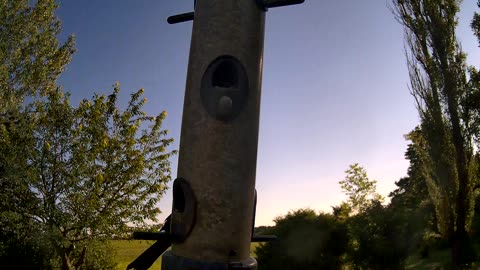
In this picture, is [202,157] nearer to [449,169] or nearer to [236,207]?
[236,207]

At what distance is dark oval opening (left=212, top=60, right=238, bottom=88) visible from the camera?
89.3 inches

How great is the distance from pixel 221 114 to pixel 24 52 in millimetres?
12290

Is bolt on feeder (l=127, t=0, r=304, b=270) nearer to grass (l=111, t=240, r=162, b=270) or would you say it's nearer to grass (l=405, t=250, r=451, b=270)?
grass (l=111, t=240, r=162, b=270)

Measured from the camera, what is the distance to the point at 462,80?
16266mm

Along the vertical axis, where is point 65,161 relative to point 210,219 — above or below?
above

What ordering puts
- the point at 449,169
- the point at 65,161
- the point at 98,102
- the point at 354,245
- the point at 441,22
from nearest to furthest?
the point at 65,161
the point at 98,102
the point at 354,245
the point at 449,169
the point at 441,22

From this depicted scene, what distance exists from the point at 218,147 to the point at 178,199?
38cm

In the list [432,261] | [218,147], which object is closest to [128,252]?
[432,261]

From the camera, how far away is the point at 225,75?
2.29 m

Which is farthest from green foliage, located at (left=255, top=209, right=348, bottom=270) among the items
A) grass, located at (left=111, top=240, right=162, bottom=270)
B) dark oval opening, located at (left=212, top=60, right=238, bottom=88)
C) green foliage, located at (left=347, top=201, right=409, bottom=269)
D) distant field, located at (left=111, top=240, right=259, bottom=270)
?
dark oval opening, located at (left=212, top=60, right=238, bottom=88)

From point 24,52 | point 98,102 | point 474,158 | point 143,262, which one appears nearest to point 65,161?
point 98,102

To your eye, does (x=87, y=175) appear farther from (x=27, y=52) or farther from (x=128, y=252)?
(x=128, y=252)

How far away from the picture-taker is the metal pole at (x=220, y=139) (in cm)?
204

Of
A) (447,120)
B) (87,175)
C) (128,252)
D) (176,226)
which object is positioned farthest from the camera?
(128,252)
